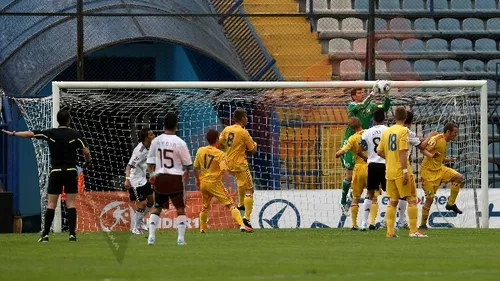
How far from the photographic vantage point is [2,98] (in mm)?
23109

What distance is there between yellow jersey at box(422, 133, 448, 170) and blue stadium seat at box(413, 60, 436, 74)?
7.03 m

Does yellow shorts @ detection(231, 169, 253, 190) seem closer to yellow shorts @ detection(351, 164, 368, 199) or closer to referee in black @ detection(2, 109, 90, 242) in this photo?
yellow shorts @ detection(351, 164, 368, 199)

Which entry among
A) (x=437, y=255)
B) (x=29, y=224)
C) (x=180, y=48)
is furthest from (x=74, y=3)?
(x=437, y=255)

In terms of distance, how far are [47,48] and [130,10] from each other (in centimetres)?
181

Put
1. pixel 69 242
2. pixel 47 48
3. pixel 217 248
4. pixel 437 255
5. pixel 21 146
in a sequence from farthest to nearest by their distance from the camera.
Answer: pixel 21 146
pixel 47 48
pixel 69 242
pixel 217 248
pixel 437 255

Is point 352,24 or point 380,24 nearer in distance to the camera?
point 380,24

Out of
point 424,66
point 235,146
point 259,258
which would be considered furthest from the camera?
point 424,66

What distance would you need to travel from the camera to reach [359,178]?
20.6 m

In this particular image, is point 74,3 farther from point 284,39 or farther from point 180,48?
point 284,39

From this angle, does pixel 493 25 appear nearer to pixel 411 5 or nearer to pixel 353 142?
pixel 411 5

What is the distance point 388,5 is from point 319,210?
7975mm

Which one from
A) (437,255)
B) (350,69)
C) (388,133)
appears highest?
(350,69)

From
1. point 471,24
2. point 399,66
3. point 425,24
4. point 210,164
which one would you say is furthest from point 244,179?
point 471,24

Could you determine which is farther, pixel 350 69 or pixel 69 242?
pixel 350 69
